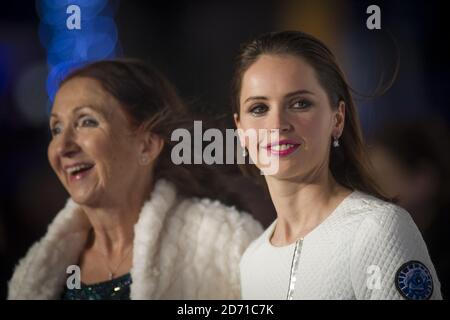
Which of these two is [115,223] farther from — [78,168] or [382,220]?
[382,220]

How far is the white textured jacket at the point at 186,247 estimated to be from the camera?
4.79 feet

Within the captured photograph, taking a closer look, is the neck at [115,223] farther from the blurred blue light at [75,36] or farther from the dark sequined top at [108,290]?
the blurred blue light at [75,36]

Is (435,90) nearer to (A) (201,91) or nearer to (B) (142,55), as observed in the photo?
(A) (201,91)

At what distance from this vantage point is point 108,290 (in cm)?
151

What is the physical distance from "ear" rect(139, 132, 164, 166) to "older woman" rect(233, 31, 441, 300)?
0.22 m

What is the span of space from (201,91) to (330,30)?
0.35 meters

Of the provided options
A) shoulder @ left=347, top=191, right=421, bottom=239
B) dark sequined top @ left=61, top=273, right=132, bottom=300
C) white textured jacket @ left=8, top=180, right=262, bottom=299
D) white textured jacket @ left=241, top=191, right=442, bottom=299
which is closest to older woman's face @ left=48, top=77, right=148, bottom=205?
white textured jacket @ left=8, top=180, right=262, bottom=299

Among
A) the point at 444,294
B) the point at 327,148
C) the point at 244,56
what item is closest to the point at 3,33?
the point at 244,56

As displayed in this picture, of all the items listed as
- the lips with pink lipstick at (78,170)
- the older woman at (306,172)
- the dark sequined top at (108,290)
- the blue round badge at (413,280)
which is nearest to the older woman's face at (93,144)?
the lips with pink lipstick at (78,170)

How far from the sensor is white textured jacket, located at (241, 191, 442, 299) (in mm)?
1167

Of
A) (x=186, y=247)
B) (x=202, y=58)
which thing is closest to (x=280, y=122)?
(x=202, y=58)

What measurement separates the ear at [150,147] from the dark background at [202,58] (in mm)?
127

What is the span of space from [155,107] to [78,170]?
0.25 m

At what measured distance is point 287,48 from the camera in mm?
1349
